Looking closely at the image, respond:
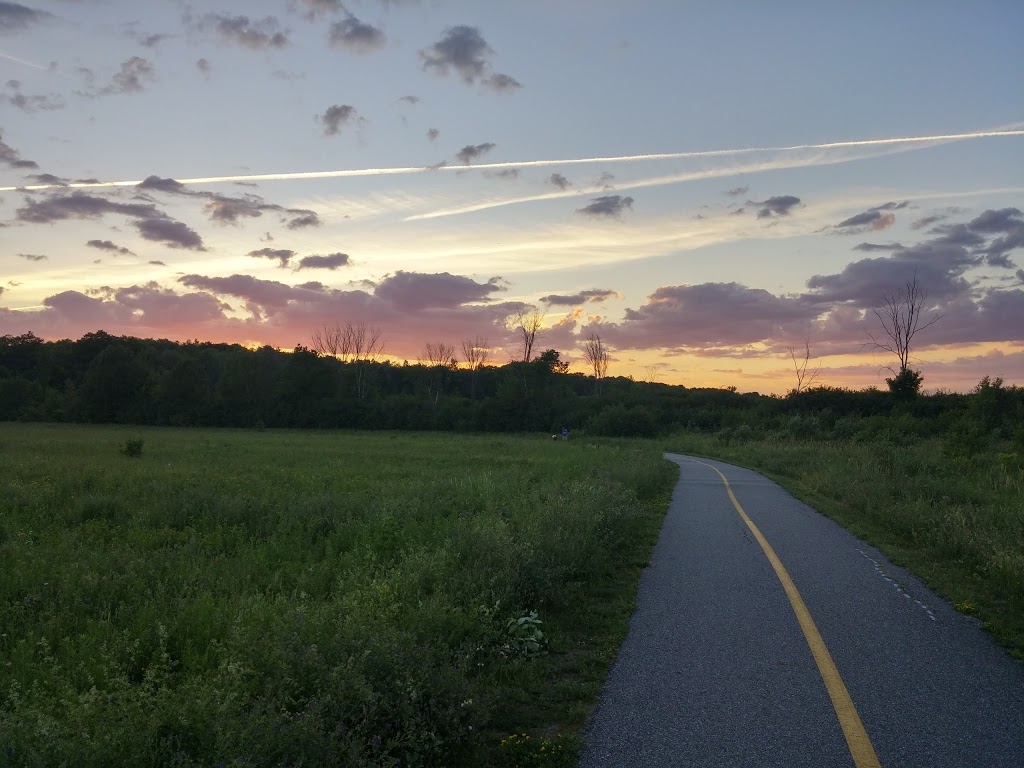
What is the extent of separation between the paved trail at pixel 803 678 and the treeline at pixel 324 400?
65.5 m

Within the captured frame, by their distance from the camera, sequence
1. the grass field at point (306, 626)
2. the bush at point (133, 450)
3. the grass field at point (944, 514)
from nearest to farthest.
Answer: the grass field at point (306, 626), the grass field at point (944, 514), the bush at point (133, 450)

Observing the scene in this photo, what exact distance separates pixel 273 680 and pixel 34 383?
358 feet

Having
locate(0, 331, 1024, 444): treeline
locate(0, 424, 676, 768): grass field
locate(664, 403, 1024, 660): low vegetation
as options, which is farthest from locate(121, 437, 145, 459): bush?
locate(0, 331, 1024, 444): treeline

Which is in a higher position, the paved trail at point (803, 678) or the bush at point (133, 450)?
the paved trail at point (803, 678)

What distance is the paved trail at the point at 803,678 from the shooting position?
175 inches

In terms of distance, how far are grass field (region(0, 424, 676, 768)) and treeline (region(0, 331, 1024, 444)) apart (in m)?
64.7

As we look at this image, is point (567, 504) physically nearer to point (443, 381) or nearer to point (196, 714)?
point (196, 714)

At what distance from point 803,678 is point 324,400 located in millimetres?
92835

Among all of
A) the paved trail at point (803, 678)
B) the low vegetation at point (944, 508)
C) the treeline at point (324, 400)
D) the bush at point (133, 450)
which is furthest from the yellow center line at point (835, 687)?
the treeline at point (324, 400)

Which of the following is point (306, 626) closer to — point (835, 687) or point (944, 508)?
point (835, 687)

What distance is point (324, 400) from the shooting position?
94.4m

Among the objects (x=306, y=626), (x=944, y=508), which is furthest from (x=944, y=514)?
(x=306, y=626)

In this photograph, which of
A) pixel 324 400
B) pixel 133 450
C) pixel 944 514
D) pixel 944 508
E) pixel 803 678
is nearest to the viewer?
pixel 803 678

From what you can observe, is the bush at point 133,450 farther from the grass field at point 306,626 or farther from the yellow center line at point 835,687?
the yellow center line at point 835,687
